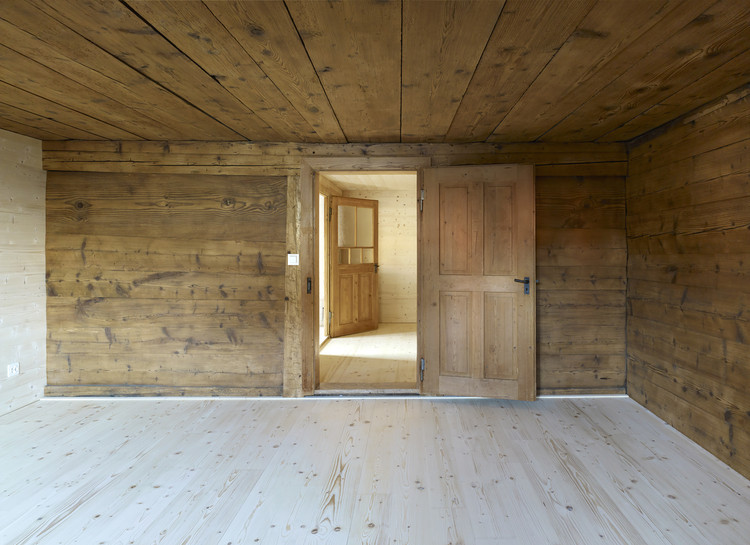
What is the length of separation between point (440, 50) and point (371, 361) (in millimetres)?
3528

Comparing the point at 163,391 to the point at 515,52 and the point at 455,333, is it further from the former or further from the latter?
the point at 515,52

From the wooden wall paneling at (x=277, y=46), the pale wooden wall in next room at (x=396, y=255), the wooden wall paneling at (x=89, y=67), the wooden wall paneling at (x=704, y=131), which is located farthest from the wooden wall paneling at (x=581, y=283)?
the pale wooden wall in next room at (x=396, y=255)

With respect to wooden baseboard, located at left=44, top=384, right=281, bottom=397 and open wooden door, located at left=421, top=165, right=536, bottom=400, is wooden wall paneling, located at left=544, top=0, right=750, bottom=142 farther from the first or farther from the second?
wooden baseboard, located at left=44, top=384, right=281, bottom=397

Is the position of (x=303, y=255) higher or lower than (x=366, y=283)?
higher

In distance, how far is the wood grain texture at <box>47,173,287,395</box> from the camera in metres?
3.66

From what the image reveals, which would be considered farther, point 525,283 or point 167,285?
point 167,285

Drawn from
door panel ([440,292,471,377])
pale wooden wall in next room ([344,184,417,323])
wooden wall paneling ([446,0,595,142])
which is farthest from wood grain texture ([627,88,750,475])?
pale wooden wall in next room ([344,184,417,323])

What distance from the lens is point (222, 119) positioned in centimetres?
302

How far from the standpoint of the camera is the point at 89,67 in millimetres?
2162

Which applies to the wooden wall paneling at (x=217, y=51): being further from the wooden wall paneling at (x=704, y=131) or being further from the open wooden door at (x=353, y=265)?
the open wooden door at (x=353, y=265)

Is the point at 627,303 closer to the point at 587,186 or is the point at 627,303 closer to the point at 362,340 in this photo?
the point at 587,186

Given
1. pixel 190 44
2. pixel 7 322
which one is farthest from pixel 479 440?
pixel 7 322

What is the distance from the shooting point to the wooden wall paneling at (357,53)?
5.46ft

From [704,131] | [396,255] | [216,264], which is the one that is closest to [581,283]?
[704,131]
